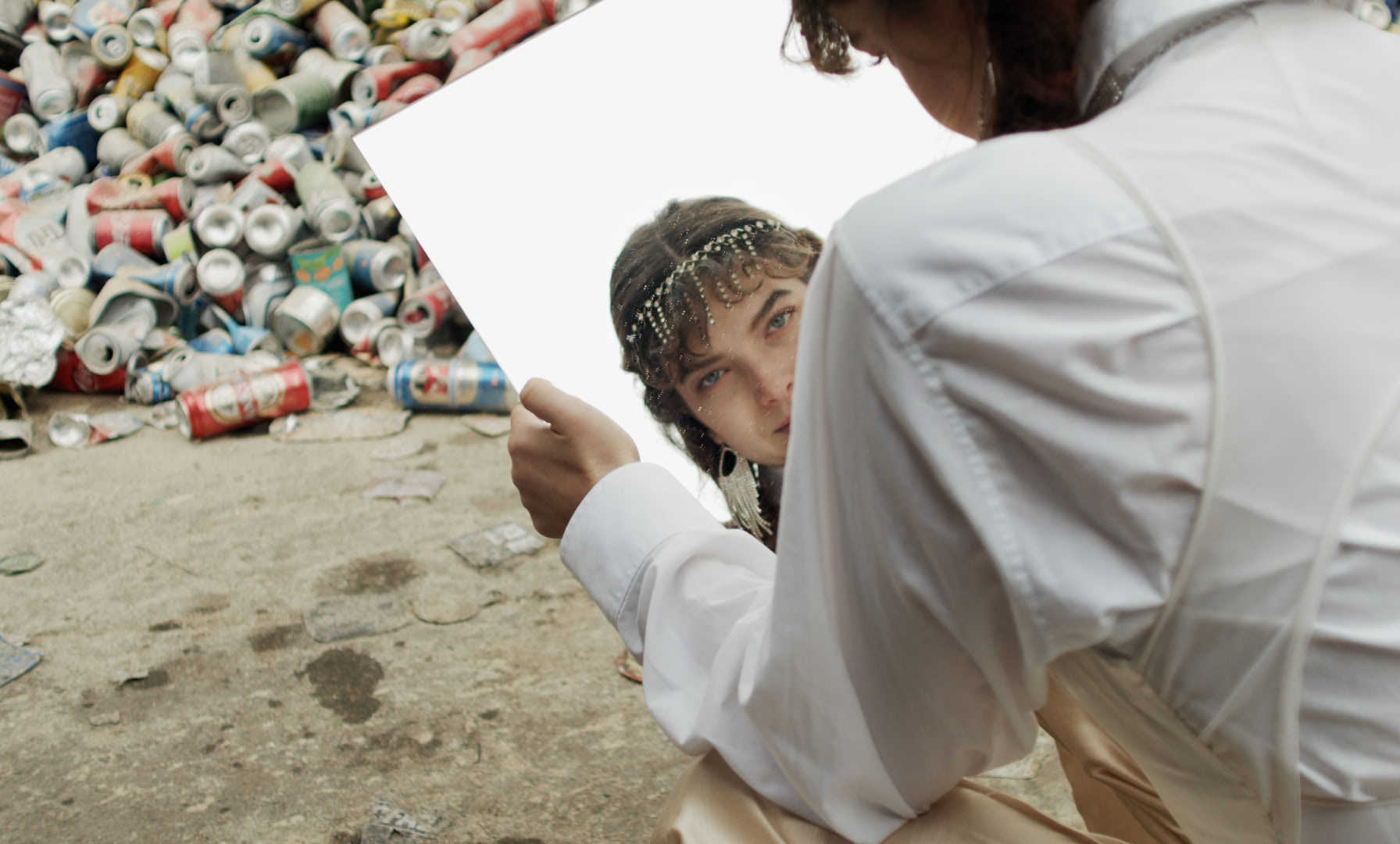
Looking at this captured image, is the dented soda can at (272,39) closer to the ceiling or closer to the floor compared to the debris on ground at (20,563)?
closer to the ceiling

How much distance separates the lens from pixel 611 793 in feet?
4.33

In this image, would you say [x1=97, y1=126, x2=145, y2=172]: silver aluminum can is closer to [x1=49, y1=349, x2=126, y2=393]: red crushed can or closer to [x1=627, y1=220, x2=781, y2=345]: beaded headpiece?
[x1=49, y1=349, x2=126, y2=393]: red crushed can

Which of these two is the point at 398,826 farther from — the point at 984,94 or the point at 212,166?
the point at 212,166

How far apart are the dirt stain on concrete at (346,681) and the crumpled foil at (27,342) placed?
1585 millimetres

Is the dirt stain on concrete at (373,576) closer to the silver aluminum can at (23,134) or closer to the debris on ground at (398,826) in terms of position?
the debris on ground at (398,826)

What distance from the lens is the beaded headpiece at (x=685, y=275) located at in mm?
992

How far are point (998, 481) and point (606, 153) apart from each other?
72 centimetres

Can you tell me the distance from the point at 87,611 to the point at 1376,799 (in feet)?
6.26

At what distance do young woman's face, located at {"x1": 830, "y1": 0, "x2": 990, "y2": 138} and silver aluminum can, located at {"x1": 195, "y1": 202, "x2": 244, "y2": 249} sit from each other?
2775 millimetres

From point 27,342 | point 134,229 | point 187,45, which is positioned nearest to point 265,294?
point 134,229

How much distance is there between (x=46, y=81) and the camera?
11.5ft

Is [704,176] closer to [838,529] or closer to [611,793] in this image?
[838,529]

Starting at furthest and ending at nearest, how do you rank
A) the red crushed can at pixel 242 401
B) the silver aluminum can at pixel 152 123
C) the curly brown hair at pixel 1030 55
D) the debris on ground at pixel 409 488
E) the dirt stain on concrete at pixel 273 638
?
the silver aluminum can at pixel 152 123 < the red crushed can at pixel 242 401 < the debris on ground at pixel 409 488 < the dirt stain on concrete at pixel 273 638 < the curly brown hair at pixel 1030 55

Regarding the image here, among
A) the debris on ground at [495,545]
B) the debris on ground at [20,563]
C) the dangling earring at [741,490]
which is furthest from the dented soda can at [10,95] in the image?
the dangling earring at [741,490]
